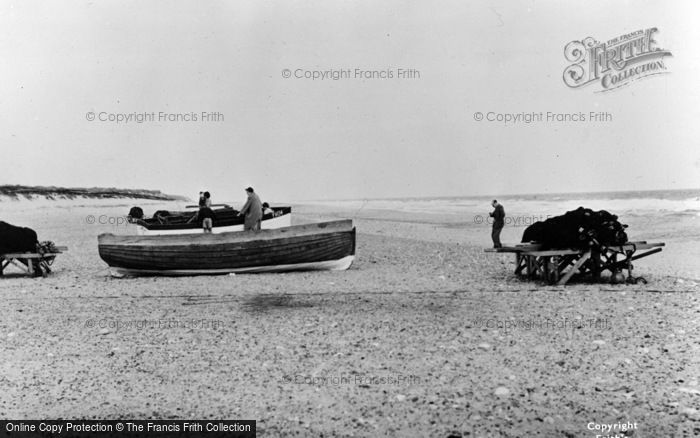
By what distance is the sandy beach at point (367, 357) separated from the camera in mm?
5012

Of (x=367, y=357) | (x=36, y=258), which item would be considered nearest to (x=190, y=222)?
(x=36, y=258)

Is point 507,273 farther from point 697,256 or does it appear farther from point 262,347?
point 262,347

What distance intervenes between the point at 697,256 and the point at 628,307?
8.57 m

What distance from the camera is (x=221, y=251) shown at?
12.3 m

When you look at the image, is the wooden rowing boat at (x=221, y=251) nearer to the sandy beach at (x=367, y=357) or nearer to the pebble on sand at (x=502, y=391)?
the sandy beach at (x=367, y=357)

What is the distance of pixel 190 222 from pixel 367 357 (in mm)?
9060

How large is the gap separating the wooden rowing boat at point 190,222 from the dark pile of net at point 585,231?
6.60 metres

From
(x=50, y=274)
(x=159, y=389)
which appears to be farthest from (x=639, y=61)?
(x=50, y=274)

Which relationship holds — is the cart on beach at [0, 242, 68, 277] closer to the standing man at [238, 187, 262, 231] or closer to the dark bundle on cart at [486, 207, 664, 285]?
the standing man at [238, 187, 262, 231]

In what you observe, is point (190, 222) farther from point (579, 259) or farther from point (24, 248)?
point (579, 259)

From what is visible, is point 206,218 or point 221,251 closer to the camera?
point 221,251
